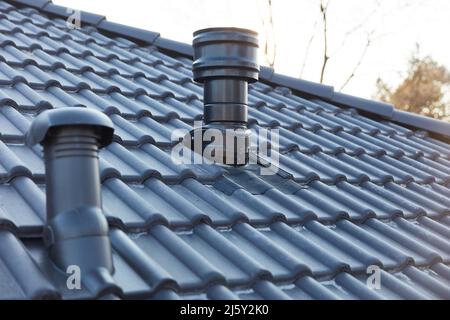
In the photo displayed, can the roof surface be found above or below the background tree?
below

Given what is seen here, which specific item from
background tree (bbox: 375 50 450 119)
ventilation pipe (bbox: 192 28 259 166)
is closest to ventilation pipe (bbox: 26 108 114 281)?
ventilation pipe (bbox: 192 28 259 166)

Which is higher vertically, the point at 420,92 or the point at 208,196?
the point at 420,92

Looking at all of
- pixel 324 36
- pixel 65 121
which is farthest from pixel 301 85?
pixel 324 36

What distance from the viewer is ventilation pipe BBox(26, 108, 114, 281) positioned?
241 centimetres

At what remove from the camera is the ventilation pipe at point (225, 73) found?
4.34 m

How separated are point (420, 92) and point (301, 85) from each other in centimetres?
2165

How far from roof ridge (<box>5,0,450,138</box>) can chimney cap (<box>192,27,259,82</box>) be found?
2331 millimetres

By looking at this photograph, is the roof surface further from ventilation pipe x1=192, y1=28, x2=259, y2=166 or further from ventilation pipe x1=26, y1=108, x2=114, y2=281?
ventilation pipe x1=192, y1=28, x2=259, y2=166

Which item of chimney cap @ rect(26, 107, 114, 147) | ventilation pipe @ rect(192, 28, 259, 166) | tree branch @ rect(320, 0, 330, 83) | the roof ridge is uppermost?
tree branch @ rect(320, 0, 330, 83)

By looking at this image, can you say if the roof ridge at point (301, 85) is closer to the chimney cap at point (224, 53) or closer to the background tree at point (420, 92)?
the chimney cap at point (224, 53)

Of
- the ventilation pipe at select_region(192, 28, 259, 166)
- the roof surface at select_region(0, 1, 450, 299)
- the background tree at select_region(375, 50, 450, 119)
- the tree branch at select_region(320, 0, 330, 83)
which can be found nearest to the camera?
the roof surface at select_region(0, 1, 450, 299)

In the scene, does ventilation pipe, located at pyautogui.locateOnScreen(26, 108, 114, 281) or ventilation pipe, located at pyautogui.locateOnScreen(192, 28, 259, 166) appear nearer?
ventilation pipe, located at pyautogui.locateOnScreen(26, 108, 114, 281)

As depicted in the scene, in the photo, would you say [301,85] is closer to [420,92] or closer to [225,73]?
[225,73]

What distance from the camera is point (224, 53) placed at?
436 centimetres
